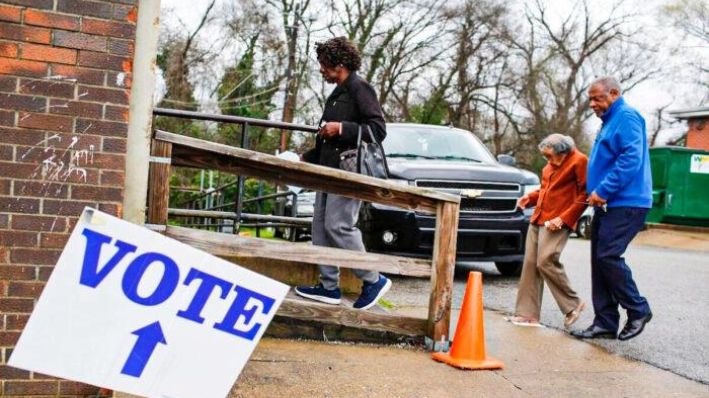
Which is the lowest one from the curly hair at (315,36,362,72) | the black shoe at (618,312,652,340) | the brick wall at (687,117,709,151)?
the black shoe at (618,312,652,340)

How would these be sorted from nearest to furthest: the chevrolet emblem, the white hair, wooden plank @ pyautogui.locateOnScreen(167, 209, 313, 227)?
wooden plank @ pyautogui.locateOnScreen(167, 209, 313, 227), the white hair, the chevrolet emblem

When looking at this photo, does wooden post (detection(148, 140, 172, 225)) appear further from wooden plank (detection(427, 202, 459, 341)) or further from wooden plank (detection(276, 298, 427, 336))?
wooden plank (detection(427, 202, 459, 341))

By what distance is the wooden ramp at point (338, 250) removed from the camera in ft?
13.5

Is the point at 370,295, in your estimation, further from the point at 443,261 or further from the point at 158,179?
the point at 158,179

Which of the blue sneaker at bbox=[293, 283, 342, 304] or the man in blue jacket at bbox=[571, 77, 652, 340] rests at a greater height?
the man in blue jacket at bbox=[571, 77, 652, 340]

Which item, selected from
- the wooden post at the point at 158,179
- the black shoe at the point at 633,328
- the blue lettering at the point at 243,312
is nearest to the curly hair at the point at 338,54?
the wooden post at the point at 158,179

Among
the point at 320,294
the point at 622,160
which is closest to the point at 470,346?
the point at 320,294

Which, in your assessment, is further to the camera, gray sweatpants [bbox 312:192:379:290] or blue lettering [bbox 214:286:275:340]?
gray sweatpants [bbox 312:192:379:290]

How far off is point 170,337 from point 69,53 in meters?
1.48

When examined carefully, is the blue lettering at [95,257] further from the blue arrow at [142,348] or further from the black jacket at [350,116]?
the black jacket at [350,116]

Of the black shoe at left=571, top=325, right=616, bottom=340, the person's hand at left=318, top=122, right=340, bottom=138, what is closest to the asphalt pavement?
the black shoe at left=571, top=325, right=616, bottom=340

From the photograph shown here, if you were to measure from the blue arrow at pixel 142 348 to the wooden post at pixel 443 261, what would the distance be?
2465 millimetres

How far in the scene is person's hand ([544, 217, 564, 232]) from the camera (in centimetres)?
573

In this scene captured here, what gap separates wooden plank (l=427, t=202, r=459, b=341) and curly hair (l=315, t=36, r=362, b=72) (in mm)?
1229
